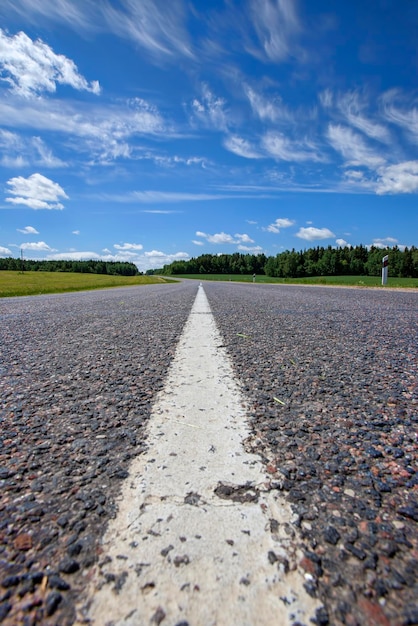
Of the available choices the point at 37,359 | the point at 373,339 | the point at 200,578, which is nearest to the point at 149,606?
the point at 200,578

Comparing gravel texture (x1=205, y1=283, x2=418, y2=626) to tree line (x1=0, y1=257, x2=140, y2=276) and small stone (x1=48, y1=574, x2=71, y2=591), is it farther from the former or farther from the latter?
tree line (x1=0, y1=257, x2=140, y2=276)

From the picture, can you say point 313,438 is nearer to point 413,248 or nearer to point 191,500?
point 191,500

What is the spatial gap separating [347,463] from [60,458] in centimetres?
110

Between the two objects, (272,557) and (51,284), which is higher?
(272,557)

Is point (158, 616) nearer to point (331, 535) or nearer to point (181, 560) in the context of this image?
point (181, 560)

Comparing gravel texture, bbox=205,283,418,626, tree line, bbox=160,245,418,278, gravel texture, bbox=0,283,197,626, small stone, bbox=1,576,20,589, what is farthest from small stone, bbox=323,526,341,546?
tree line, bbox=160,245,418,278

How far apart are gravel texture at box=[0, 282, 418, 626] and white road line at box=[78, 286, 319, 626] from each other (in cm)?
5

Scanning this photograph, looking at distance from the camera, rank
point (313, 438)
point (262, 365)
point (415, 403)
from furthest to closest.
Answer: point (262, 365) → point (415, 403) → point (313, 438)

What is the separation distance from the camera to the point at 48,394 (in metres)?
1.97

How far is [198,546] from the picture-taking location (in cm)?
85

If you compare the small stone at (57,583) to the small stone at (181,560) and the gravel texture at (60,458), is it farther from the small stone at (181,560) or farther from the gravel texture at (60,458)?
the small stone at (181,560)

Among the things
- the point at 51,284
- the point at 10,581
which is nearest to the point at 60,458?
the point at 10,581

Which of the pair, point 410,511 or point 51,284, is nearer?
point 410,511

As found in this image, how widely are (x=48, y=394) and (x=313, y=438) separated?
4.99ft
